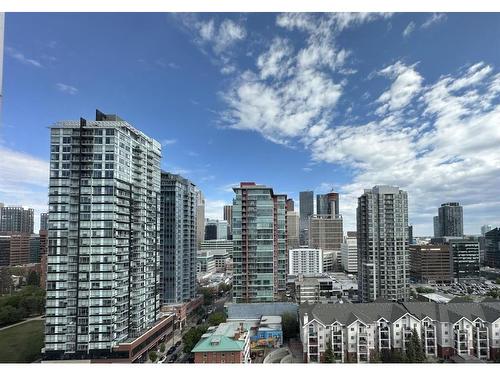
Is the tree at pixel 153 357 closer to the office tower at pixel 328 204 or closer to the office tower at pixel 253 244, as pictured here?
the office tower at pixel 253 244

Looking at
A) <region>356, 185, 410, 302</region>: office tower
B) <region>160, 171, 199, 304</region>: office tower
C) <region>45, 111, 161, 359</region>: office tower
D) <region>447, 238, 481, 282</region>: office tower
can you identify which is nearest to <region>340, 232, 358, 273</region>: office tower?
A: <region>447, 238, 481, 282</region>: office tower

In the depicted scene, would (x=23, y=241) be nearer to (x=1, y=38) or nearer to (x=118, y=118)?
(x=118, y=118)

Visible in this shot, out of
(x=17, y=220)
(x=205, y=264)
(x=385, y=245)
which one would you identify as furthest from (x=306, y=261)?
(x=17, y=220)

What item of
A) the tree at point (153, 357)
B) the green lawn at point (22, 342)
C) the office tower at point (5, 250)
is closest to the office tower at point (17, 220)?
the office tower at point (5, 250)

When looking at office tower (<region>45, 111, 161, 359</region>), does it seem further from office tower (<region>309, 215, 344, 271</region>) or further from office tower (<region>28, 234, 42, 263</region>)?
office tower (<region>309, 215, 344, 271</region>)

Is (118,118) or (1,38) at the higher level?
(118,118)
